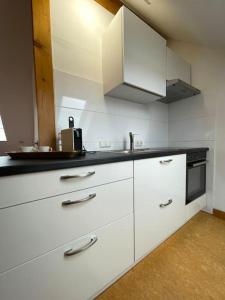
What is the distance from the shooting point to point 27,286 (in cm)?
68

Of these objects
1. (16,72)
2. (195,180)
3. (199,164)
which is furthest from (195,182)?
(16,72)

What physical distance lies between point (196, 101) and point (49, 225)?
7.18ft

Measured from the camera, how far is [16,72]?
1290mm

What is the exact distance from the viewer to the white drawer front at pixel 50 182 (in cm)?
61

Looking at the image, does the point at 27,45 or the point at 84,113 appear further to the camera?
the point at 84,113

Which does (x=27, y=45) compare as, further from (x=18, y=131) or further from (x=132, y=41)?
(x=132, y=41)

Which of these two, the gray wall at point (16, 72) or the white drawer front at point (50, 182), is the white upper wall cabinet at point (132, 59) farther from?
the white drawer front at point (50, 182)

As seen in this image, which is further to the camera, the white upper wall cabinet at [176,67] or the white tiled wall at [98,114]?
the white upper wall cabinet at [176,67]

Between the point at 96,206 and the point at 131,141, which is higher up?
the point at 131,141

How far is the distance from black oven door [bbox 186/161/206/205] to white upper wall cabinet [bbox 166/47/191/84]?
1.05 m

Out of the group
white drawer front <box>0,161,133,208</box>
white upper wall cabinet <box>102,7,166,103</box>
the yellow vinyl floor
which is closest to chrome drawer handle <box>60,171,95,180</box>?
white drawer front <box>0,161,133,208</box>

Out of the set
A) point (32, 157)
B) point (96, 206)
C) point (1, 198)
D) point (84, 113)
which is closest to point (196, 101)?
point (84, 113)

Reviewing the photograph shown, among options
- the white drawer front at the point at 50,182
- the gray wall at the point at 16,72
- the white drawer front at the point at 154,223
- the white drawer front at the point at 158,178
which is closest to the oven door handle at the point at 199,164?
the white drawer front at the point at 158,178

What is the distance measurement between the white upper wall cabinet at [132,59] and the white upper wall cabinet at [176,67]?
16cm
